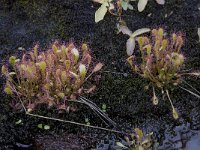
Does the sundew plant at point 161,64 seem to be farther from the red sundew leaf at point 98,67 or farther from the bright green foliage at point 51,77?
the bright green foliage at point 51,77

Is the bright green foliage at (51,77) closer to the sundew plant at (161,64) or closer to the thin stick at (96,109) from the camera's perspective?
the thin stick at (96,109)

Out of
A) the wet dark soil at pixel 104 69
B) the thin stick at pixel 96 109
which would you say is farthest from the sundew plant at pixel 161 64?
the thin stick at pixel 96 109

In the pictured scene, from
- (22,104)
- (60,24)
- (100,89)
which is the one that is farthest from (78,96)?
(60,24)

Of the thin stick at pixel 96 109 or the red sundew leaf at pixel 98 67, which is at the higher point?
the red sundew leaf at pixel 98 67

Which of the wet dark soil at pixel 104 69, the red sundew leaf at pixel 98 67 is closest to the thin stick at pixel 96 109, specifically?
the wet dark soil at pixel 104 69

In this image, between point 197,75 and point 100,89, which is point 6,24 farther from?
point 197,75
